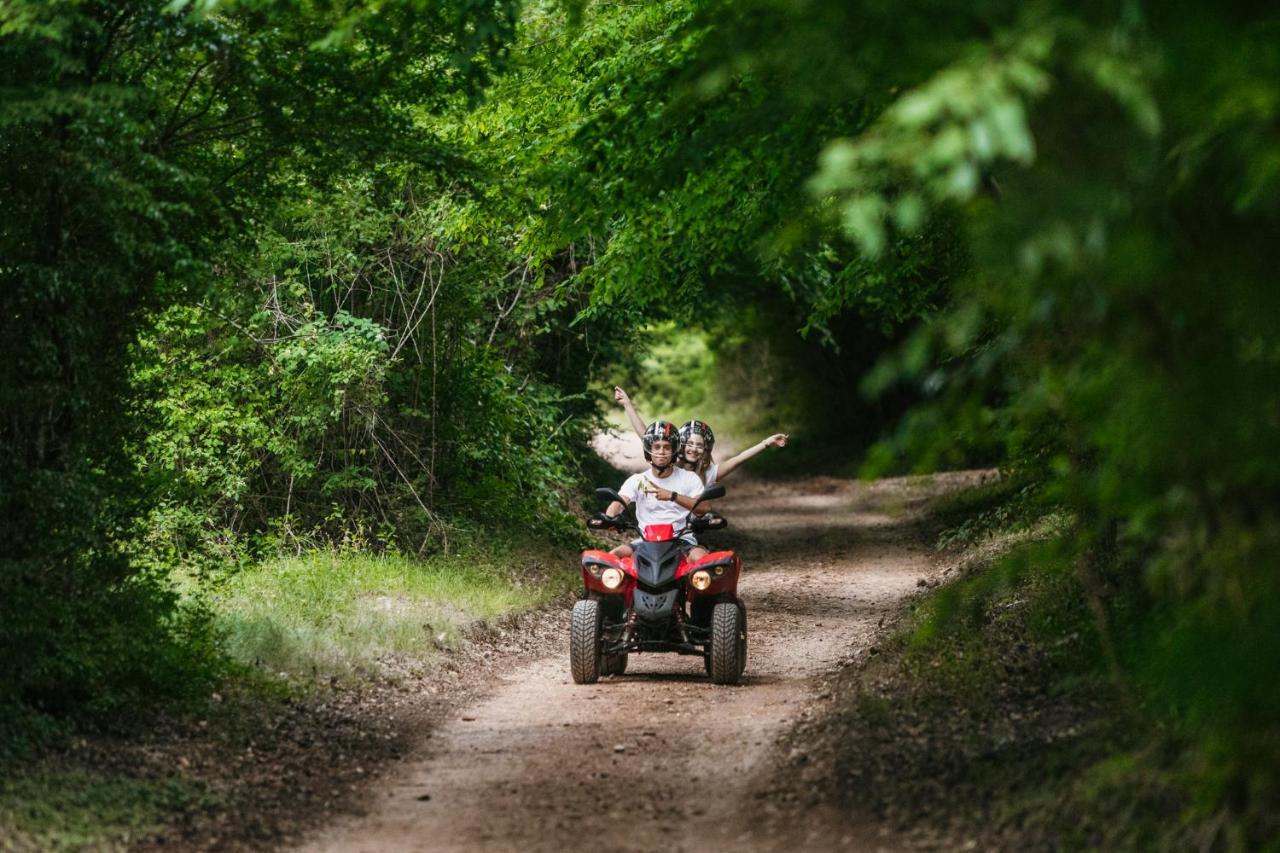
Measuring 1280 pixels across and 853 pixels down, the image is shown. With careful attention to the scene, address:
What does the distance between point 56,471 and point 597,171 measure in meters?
4.31

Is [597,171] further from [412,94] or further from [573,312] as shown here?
[573,312]

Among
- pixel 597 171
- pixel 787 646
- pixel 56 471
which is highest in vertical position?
pixel 597 171

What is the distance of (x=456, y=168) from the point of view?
9.68 m

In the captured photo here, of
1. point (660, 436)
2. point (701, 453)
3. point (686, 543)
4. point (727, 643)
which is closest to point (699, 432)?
point (701, 453)

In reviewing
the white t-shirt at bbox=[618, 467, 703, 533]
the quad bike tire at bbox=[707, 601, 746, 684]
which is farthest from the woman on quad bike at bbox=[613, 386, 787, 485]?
the quad bike tire at bbox=[707, 601, 746, 684]

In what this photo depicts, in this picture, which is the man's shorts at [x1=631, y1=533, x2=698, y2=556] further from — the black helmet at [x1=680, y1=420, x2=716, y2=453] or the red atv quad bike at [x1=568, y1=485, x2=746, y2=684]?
the black helmet at [x1=680, y1=420, x2=716, y2=453]

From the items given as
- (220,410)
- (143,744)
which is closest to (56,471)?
(143,744)

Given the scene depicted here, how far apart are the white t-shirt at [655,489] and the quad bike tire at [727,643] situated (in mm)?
1084

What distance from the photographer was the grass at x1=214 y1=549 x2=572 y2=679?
10.6 metres

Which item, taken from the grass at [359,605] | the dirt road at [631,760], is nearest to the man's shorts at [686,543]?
the dirt road at [631,760]

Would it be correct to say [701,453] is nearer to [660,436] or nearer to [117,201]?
[660,436]

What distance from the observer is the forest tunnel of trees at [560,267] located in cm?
452

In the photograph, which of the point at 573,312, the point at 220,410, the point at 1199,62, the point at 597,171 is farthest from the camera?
the point at 573,312

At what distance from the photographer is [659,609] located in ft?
34.7
